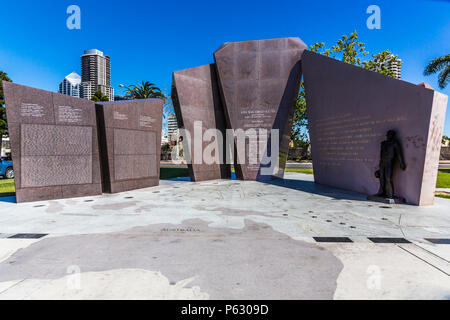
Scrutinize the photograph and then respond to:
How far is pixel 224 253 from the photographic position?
4.32 meters

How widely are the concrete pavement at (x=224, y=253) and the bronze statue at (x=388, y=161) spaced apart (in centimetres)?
120

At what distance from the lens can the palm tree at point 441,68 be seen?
872 inches

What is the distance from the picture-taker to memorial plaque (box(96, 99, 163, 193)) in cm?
1091

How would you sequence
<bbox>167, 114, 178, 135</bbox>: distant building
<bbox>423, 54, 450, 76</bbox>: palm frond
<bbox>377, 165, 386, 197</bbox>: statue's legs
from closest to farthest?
<bbox>377, 165, 386, 197</bbox>: statue's legs < <bbox>423, 54, 450, 76</bbox>: palm frond < <bbox>167, 114, 178, 135</bbox>: distant building

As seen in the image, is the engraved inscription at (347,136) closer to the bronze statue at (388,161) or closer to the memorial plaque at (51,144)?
the bronze statue at (388,161)

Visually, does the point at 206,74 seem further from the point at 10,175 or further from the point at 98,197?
the point at 10,175

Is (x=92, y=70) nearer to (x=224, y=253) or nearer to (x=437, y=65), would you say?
(x=437, y=65)

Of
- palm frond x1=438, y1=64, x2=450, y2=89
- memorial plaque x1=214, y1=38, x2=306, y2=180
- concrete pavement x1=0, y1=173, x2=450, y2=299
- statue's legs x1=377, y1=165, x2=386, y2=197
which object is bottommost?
concrete pavement x1=0, y1=173, x2=450, y2=299

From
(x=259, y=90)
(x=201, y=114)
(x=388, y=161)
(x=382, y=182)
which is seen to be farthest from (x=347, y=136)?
(x=201, y=114)

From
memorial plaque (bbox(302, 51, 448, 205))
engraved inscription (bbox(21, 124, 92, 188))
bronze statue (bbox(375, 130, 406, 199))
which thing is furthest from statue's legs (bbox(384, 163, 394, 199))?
engraved inscription (bbox(21, 124, 92, 188))

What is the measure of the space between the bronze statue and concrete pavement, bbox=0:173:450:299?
47.2 inches

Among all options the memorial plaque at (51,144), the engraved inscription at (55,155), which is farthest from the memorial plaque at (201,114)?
the engraved inscription at (55,155)

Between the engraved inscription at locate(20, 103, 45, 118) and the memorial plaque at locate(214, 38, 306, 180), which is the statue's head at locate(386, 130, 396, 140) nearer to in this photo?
the memorial plaque at locate(214, 38, 306, 180)
